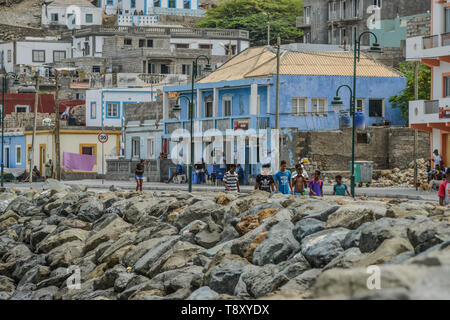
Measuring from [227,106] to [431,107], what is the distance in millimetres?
13091

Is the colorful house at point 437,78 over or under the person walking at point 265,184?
over

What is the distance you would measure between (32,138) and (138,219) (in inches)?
1443

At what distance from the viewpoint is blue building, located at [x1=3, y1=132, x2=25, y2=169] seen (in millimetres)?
68000

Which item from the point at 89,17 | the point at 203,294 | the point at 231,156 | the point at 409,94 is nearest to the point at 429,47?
the point at 409,94

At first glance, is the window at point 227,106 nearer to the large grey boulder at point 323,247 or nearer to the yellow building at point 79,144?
the yellow building at point 79,144

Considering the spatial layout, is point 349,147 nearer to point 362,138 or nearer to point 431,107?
point 362,138

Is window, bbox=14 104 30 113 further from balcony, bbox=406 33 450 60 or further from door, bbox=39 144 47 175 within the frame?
balcony, bbox=406 33 450 60

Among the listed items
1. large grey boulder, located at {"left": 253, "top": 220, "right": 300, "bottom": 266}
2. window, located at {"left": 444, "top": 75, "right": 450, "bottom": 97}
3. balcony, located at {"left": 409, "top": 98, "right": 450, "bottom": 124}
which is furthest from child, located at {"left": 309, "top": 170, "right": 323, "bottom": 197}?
window, located at {"left": 444, "top": 75, "right": 450, "bottom": 97}

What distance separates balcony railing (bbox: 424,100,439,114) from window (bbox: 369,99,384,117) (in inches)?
370

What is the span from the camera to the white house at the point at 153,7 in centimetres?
11594

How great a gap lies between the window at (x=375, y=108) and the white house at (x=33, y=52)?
53856 millimetres

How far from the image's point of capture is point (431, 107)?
140 feet

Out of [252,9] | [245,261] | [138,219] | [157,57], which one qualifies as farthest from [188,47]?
[245,261]

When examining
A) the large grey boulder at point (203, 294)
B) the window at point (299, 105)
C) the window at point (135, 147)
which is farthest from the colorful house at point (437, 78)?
the large grey boulder at point (203, 294)
